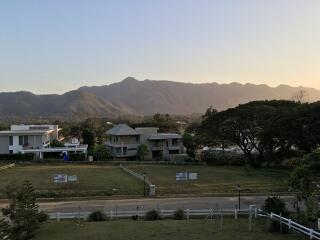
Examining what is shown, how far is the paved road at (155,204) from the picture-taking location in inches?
1358

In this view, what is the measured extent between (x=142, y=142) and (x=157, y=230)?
68.1 meters

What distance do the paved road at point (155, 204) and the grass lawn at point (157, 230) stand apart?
18.0ft

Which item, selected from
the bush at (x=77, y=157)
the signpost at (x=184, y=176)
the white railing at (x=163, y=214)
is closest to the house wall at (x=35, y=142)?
the bush at (x=77, y=157)

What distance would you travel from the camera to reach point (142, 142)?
93.4m

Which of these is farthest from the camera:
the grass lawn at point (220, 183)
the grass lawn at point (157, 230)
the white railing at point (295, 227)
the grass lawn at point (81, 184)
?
the grass lawn at point (220, 183)

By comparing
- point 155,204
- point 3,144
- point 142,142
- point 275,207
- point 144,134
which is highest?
point 144,134

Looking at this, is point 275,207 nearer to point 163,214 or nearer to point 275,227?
point 275,227

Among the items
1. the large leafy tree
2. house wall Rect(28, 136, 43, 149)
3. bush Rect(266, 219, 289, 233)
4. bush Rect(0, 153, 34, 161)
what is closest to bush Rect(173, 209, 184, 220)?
bush Rect(266, 219, 289, 233)

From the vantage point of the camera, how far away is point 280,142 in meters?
63.6

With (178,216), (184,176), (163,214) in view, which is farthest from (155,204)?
(184,176)

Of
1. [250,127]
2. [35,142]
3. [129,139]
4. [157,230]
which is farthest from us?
[129,139]

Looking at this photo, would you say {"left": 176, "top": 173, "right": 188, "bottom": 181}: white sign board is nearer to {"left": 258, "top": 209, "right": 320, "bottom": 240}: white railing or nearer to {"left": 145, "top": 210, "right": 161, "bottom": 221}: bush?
{"left": 145, "top": 210, "right": 161, "bottom": 221}: bush

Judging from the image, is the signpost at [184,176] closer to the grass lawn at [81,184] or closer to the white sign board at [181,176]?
the white sign board at [181,176]

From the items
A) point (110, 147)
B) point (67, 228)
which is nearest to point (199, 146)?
point (110, 147)
